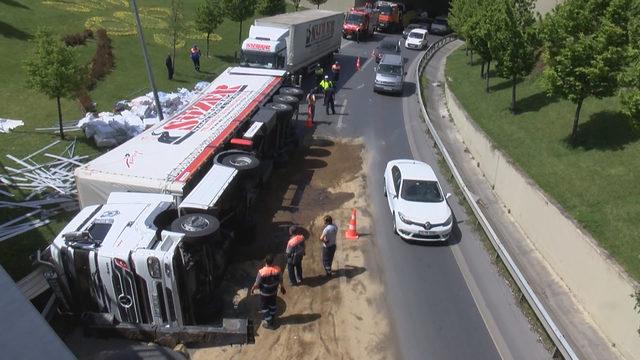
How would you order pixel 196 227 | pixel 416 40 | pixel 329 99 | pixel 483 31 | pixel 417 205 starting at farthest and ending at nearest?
pixel 416 40 < pixel 483 31 < pixel 329 99 < pixel 417 205 < pixel 196 227

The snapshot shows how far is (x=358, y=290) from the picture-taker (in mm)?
12977

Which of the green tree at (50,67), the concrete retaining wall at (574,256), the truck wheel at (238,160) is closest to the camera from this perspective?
the concrete retaining wall at (574,256)

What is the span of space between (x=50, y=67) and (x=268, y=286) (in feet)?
38.3

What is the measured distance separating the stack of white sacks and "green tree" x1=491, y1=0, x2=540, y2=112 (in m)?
13.9

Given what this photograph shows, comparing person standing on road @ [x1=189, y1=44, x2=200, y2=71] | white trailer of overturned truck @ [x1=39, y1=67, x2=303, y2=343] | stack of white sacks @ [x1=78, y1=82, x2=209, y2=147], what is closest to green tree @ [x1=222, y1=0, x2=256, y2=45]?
person standing on road @ [x1=189, y1=44, x2=200, y2=71]

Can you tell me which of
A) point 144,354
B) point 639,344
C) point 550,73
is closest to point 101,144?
point 144,354

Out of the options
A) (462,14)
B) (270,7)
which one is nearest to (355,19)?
(270,7)

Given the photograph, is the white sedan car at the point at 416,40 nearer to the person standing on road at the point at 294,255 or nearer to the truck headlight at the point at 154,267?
the person standing on road at the point at 294,255

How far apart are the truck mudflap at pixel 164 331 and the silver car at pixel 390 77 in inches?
800

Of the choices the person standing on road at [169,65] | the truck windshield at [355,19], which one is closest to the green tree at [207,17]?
the person standing on road at [169,65]

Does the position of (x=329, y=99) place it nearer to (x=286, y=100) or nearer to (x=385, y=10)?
(x=286, y=100)

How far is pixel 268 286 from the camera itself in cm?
1116

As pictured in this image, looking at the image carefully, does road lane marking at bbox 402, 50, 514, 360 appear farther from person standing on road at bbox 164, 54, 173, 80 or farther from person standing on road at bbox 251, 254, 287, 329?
person standing on road at bbox 164, 54, 173, 80

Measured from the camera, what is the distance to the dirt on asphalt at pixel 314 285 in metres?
11.0
